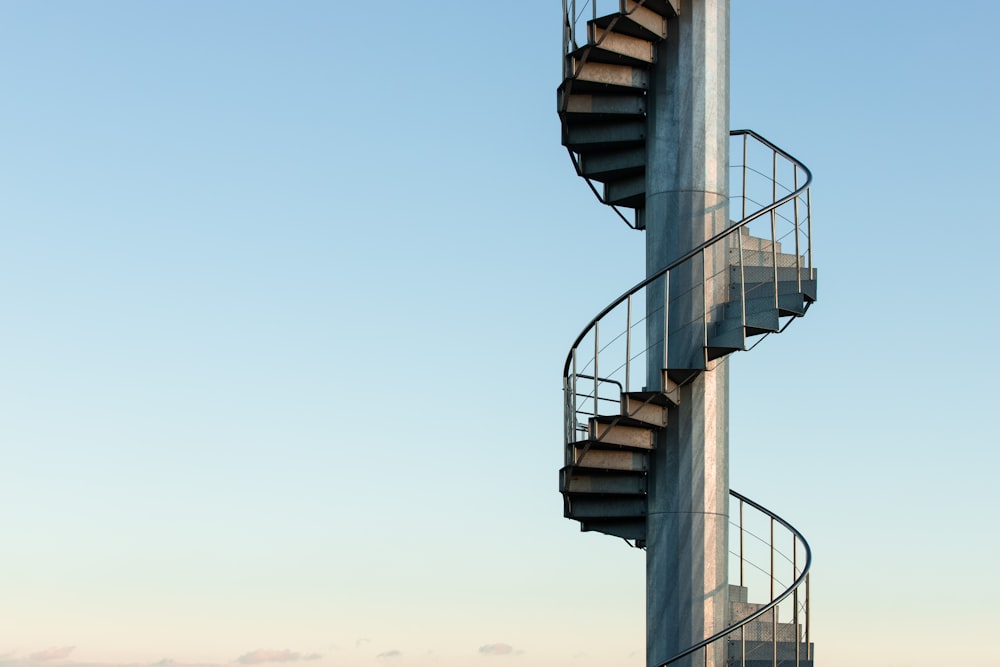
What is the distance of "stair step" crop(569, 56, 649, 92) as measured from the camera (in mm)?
18125

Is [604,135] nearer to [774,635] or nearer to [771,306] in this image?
[771,306]

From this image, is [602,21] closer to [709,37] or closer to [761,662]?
[709,37]

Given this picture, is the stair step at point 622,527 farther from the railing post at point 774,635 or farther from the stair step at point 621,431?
the railing post at point 774,635

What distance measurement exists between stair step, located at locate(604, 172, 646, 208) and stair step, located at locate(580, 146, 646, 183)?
0.08 m

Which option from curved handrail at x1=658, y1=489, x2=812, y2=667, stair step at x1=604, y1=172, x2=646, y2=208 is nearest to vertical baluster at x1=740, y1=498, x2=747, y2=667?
curved handrail at x1=658, y1=489, x2=812, y2=667

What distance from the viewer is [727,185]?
1806cm

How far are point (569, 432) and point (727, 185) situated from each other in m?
3.42

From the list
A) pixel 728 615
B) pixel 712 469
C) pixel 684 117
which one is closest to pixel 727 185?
pixel 684 117

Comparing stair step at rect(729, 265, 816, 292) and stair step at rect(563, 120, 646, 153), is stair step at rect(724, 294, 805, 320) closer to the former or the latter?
stair step at rect(729, 265, 816, 292)

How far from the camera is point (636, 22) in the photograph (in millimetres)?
17812

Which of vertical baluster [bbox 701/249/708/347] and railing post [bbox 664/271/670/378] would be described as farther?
vertical baluster [bbox 701/249/708/347]

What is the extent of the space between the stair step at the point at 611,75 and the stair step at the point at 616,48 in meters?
0.08

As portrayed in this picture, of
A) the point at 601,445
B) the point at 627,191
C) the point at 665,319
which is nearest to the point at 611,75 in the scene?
the point at 627,191

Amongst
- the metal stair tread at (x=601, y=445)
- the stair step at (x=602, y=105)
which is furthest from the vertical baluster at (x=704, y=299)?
the stair step at (x=602, y=105)
